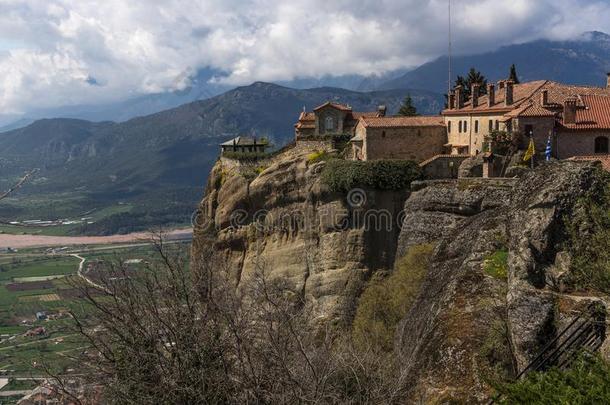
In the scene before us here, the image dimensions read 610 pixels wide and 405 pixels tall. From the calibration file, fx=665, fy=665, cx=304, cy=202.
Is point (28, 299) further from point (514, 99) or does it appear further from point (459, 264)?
point (459, 264)

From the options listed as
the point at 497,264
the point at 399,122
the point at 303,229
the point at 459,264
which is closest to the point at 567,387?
the point at 497,264

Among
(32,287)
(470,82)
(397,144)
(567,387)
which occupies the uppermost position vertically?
(470,82)

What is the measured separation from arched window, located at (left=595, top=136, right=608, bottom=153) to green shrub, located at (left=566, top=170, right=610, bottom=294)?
1010 inches

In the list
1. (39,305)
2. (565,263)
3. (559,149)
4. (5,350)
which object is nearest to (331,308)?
(559,149)

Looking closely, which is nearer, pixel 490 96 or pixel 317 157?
pixel 490 96

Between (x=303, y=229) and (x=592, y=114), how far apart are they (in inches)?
831

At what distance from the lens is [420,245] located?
38.0 meters

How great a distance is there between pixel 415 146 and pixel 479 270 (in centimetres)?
3092

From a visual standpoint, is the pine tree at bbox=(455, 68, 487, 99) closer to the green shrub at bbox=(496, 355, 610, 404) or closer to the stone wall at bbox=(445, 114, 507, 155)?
the stone wall at bbox=(445, 114, 507, 155)

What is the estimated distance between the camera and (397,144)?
4856cm

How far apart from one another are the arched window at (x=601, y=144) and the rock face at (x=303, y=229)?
1236 centimetres

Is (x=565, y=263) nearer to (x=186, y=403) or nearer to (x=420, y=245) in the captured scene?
(x=186, y=403)

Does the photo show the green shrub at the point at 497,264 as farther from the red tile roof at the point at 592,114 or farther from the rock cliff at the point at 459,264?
the red tile roof at the point at 592,114

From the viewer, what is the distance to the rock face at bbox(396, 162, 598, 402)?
51.2 ft
